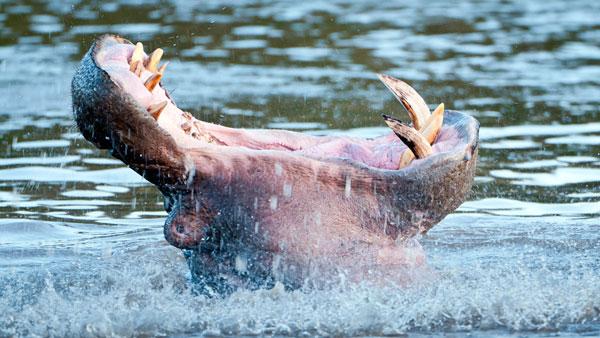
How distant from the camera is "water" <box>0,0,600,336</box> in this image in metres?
4.95

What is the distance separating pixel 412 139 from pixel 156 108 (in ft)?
3.09

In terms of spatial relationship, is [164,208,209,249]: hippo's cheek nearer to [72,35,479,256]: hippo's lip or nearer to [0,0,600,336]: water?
[72,35,479,256]: hippo's lip

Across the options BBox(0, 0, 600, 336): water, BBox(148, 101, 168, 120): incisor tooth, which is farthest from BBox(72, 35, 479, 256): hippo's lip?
BBox(0, 0, 600, 336): water

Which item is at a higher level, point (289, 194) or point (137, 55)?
point (137, 55)

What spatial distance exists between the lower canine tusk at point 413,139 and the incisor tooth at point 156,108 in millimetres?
802

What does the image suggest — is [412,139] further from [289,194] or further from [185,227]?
[185,227]

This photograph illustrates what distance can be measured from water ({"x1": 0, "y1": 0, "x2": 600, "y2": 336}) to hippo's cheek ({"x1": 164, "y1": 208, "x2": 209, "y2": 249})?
0.32m

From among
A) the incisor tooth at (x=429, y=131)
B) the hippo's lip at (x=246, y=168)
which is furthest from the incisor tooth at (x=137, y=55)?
the incisor tooth at (x=429, y=131)

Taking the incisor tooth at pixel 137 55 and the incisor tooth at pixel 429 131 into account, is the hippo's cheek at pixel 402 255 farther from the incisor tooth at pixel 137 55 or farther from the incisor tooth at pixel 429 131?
the incisor tooth at pixel 137 55

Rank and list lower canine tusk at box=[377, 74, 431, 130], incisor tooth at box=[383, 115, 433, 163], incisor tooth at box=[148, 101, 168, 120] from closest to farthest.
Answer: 1. incisor tooth at box=[148, 101, 168, 120]
2. incisor tooth at box=[383, 115, 433, 163]
3. lower canine tusk at box=[377, 74, 431, 130]

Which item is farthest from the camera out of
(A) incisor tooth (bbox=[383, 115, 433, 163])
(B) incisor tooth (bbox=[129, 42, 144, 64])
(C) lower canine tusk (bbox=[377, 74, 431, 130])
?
(C) lower canine tusk (bbox=[377, 74, 431, 130])

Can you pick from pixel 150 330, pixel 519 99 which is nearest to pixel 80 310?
pixel 150 330

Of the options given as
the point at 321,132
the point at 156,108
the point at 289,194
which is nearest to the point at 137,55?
the point at 156,108

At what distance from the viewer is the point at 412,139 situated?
4.72 meters
